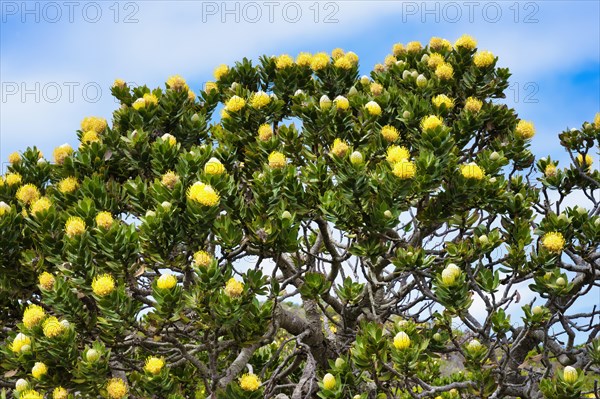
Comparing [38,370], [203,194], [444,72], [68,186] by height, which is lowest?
[38,370]

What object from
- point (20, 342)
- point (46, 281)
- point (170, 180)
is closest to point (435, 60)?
point (170, 180)

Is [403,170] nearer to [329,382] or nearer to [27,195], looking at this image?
[329,382]

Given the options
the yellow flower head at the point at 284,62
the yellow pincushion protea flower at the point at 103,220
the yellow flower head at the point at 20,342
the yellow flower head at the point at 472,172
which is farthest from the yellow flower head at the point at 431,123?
the yellow flower head at the point at 20,342

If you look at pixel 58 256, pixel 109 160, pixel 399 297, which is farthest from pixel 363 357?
pixel 109 160

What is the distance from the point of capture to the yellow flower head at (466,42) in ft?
19.2

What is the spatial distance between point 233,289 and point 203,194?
0.58 m

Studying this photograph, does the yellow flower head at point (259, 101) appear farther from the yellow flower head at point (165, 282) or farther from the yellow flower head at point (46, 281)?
the yellow flower head at point (46, 281)

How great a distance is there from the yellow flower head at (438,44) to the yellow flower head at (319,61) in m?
1.09

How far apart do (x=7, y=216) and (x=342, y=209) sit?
239cm

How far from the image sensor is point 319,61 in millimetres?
5926

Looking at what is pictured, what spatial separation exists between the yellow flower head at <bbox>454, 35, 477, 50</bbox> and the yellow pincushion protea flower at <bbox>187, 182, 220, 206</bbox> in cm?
293

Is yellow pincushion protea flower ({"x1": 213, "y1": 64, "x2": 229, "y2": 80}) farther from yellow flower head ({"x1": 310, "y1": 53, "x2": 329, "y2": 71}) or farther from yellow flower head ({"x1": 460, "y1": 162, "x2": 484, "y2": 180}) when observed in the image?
yellow flower head ({"x1": 460, "y1": 162, "x2": 484, "y2": 180})

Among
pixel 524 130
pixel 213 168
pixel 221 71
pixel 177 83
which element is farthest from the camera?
pixel 221 71

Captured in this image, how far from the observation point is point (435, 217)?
4680 mm
